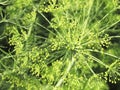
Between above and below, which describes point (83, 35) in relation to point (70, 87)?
above

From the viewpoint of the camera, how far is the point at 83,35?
6465 mm

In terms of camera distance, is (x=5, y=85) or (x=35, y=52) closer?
(x=35, y=52)

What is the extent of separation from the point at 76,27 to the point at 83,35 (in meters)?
0.18

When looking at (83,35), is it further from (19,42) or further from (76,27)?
(19,42)

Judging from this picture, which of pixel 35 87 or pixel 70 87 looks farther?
pixel 35 87

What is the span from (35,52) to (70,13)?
1.05 meters

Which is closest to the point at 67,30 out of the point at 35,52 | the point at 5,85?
the point at 35,52

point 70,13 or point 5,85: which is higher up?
point 70,13

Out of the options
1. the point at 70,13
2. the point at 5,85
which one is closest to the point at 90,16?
the point at 70,13

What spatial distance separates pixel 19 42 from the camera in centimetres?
652

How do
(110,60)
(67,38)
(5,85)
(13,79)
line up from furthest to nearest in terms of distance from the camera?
(110,60) → (5,85) → (13,79) → (67,38)

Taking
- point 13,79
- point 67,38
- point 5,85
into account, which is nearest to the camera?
point 67,38

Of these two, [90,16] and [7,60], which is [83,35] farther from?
[7,60]

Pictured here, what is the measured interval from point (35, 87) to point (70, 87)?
0.79 metres
